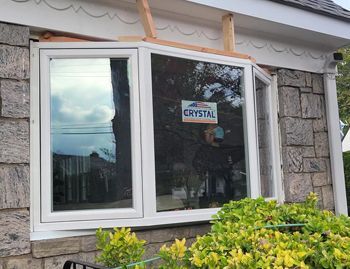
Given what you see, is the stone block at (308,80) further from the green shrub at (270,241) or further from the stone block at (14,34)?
the stone block at (14,34)

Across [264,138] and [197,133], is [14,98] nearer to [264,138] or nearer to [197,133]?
[197,133]

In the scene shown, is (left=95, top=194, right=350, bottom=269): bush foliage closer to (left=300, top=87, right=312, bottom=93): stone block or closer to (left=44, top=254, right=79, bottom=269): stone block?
(left=44, top=254, right=79, bottom=269): stone block

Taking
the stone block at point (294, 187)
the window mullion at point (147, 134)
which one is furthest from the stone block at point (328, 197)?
the window mullion at point (147, 134)

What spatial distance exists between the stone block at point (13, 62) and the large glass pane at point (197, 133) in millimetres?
926

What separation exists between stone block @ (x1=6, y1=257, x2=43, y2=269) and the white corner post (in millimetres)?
3240

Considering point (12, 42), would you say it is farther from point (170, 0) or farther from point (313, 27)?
point (313, 27)

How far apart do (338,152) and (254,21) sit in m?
1.78

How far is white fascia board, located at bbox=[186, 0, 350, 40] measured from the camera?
3781 millimetres

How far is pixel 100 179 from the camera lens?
318 centimetres

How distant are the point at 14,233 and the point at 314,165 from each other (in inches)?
123

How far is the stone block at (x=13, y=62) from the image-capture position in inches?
117

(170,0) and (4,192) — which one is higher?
(170,0)

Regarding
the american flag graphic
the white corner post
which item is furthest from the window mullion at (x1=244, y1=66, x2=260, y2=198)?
the white corner post

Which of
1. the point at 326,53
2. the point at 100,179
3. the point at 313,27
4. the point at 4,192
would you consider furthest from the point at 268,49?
the point at 4,192
